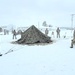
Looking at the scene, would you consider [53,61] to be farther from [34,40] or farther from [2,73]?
[34,40]

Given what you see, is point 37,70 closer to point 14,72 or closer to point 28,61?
point 14,72

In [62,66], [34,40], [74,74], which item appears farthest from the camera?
[34,40]

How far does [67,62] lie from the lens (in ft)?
41.7

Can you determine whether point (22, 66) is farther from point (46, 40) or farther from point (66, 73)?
point (46, 40)

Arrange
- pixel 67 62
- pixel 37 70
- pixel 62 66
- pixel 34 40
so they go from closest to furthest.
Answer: pixel 37 70
pixel 62 66
pixel 67 62
pixel 34 40

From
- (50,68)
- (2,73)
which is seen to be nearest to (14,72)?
(2,73)

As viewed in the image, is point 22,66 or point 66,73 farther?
point 22,66

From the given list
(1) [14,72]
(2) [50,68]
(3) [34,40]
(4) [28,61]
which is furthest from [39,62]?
(3) [34,40]

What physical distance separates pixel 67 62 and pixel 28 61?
9.33ft

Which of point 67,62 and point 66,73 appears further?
point 67,62

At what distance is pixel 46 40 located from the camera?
26.8 metres

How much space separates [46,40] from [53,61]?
1386 cm

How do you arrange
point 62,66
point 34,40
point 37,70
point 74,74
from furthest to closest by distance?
point 34,40 < point 62,66 < point 37,70 < point 74,74

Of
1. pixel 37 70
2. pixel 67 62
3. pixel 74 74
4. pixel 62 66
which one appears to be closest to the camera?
pixel 74 74
